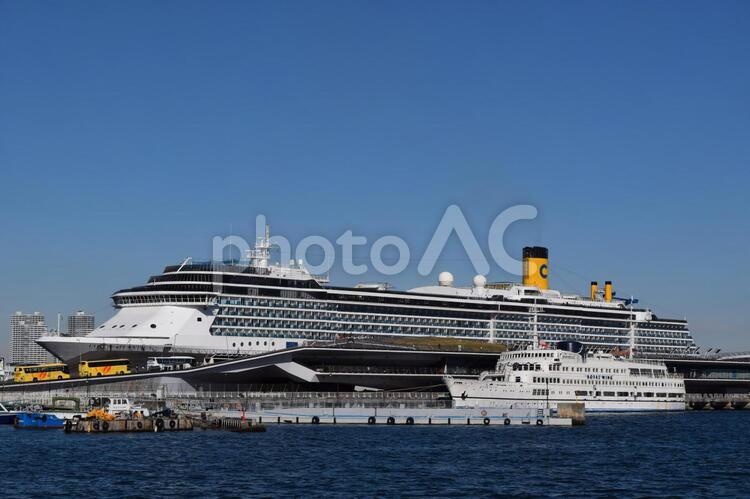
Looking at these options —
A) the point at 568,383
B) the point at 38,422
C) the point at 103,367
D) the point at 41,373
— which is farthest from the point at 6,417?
the point at 568,383

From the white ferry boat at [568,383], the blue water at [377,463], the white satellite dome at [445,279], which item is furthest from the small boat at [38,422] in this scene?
the white satellite dome at [445,279]

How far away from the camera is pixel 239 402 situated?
354ft

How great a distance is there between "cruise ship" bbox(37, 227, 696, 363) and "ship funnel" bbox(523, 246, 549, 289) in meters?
4.30

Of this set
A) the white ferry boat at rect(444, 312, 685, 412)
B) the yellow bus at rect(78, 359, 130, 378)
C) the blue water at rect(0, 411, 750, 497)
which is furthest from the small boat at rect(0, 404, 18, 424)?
the white ferry boat at rect(444, 312, 685, 412)

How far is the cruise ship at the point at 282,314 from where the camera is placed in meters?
119

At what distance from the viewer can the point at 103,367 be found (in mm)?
115125

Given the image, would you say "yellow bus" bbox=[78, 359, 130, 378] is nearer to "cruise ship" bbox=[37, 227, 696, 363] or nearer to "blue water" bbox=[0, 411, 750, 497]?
"cruise ship" bbox=[37, 227, 696, 363]

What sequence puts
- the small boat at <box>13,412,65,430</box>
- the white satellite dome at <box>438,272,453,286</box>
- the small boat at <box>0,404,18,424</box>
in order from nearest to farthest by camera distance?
1. the small boat at <box>13,412,65,430</box>
2. the small boat at <box>0,404,18,424</box>
3. the white satellite dome at <box>438,272,453,286</box>

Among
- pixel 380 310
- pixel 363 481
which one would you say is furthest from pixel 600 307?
pixel 363 481

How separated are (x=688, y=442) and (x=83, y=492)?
52.3 meters

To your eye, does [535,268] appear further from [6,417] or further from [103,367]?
[6,417]

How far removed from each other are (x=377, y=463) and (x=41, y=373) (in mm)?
64309

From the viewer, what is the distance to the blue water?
60031mm

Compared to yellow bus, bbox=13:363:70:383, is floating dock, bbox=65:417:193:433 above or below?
below
